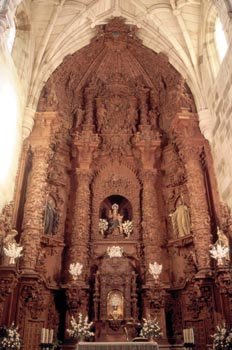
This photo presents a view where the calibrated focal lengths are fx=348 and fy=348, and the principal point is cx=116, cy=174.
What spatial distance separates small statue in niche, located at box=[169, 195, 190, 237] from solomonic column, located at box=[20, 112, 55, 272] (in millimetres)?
5731

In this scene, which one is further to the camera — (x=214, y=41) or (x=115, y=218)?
(x=115, y=218)

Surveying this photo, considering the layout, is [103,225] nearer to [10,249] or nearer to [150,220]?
[150,220]

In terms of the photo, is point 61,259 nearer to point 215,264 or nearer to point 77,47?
point 215,264

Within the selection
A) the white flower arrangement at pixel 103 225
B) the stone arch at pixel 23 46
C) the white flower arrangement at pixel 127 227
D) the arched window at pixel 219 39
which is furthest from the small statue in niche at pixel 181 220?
the stone arch at pixel 23 46

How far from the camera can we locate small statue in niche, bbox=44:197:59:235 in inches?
579

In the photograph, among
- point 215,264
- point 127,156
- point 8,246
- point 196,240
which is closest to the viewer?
point 8,246

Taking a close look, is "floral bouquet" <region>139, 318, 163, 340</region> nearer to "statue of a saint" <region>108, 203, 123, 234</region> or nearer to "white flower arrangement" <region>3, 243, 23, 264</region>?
"statue of a saint" <region>108, 203, 123, 234</region>

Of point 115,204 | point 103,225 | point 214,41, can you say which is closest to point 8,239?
point 103,225

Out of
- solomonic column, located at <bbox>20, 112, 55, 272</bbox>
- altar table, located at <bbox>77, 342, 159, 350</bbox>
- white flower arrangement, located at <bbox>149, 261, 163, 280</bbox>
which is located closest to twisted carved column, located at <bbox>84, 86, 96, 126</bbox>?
solomonic column, located at <bbox>20, 112, 55, 272</bbox>

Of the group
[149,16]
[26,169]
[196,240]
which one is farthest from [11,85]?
[196,240]

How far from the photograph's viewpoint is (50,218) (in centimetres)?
1504

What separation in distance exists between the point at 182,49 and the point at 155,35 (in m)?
1.69

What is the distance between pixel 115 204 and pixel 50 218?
3260 mm

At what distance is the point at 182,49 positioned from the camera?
16516mm
